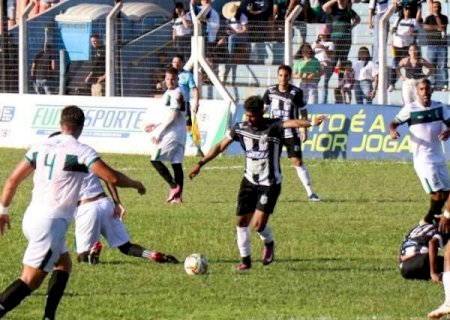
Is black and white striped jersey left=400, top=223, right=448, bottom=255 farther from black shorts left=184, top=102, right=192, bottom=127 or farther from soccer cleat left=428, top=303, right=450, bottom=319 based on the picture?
black shorts left=184, top=102, right=192, bottom=127

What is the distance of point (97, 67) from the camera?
106 feet

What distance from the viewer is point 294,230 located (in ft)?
61.0

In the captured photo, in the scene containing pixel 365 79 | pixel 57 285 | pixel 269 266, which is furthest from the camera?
pixel 365 79

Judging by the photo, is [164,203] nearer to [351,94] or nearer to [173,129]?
[173,129]

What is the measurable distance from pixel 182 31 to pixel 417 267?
18.4 m

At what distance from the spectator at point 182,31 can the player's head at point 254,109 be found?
53.0 feet

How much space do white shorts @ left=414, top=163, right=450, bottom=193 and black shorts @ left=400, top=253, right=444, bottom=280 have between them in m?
4.31

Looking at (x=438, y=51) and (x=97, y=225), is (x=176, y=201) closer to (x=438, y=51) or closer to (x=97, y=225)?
(x=97, y=225)

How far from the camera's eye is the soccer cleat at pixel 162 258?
50.4 ft

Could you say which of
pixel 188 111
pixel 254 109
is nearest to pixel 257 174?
pixel 254 109

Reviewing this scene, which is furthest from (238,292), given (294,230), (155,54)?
(155,54)

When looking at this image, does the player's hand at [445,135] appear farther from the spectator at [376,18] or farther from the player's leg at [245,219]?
the spectator at [376,18]

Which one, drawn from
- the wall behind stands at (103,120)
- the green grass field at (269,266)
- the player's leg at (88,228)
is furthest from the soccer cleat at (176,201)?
the wall behind stands at (103,120)

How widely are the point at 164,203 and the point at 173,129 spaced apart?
3.87 ft
